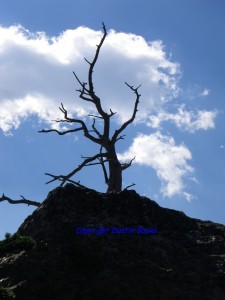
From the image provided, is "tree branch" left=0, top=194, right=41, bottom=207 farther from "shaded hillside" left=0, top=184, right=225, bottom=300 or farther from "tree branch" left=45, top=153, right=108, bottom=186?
"shaded hillside" left=0, top=184, right=225, bottom=300

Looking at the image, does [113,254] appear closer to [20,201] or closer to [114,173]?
[114,173]

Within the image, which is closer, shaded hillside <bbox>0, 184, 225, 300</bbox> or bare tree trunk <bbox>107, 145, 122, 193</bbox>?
shaded hillside <bbox>0, 184, 225, 300</bbox>

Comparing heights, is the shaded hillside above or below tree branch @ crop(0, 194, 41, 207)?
below

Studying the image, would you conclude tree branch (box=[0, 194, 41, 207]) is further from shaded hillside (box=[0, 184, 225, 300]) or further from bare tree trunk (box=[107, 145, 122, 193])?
shaded hillside (box=[0, 184, 225, 300])

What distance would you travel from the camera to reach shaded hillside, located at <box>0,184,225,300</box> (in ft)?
26.1

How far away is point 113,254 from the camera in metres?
8.62

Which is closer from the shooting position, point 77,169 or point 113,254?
point 113,254

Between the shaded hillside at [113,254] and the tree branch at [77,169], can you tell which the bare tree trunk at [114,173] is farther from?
the shaded hillside at [113,254]

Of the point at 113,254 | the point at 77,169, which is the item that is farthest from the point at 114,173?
the point at 113,254

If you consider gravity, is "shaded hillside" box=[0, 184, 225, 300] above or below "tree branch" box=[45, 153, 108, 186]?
below

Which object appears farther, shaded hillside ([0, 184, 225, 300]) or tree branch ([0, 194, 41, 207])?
tree branch ([0, 194, 41, 207])

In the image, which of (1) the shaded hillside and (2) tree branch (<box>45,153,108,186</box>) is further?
(2) tree branch (<box>45,153,108,186</box>)

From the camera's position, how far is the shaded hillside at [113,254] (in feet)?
26.1

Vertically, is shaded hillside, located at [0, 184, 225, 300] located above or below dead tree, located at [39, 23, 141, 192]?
below
